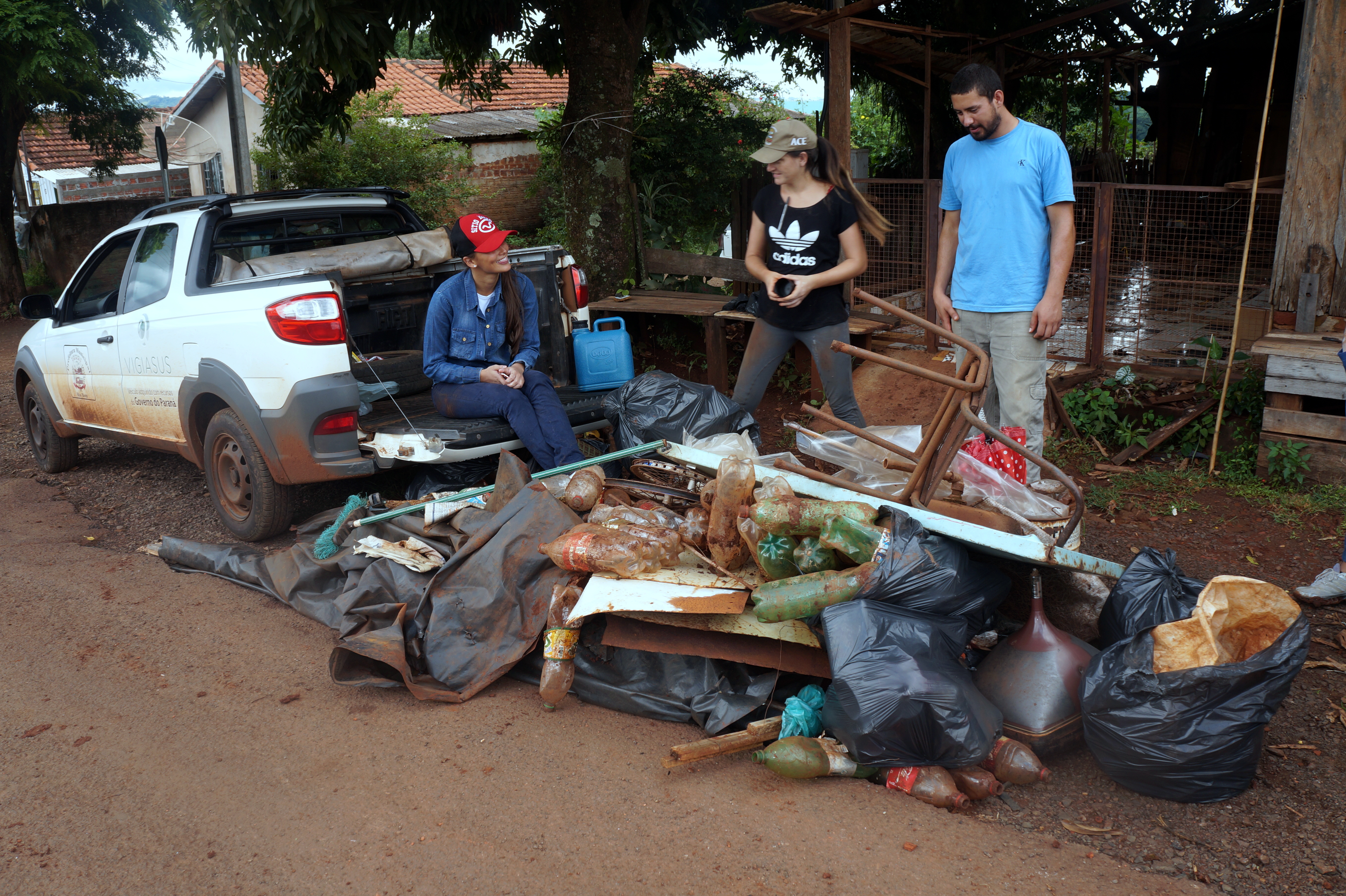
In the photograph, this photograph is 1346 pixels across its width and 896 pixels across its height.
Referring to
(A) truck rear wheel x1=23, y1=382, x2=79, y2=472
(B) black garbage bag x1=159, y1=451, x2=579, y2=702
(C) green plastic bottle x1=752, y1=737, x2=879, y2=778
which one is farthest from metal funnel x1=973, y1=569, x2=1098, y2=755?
(A) truck rear wheel x1=23, y1=382, x2=79, y2=472

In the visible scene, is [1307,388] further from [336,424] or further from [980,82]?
[336,424]

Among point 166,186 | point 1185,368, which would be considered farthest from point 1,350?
point 1185,368

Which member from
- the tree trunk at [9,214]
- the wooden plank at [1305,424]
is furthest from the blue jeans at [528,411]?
the tree trunk at [9,214]

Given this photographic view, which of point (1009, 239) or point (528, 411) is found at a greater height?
point (1009, 239)

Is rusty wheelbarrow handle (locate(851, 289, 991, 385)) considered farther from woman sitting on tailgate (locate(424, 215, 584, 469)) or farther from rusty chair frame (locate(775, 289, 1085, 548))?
woman sitting on tailgate (locate(424, 215, 584, 469))

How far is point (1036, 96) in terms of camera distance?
15.9 meters

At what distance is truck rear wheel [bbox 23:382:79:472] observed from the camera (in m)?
6.96

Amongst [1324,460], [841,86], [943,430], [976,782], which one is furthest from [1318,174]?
[976,782]

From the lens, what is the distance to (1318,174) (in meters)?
5.63

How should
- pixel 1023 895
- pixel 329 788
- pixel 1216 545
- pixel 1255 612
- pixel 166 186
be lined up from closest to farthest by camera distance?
pixel 1023 895 < pixel 1255 612 < pixel 329 788 < pixel 1216 545 < pixel 166 186

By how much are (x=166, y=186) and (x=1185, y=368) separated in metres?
14.6

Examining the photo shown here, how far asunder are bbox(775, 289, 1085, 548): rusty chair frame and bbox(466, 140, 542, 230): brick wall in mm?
14992

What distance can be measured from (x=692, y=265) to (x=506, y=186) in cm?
1158

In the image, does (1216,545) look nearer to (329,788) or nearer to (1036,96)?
(329,788)
